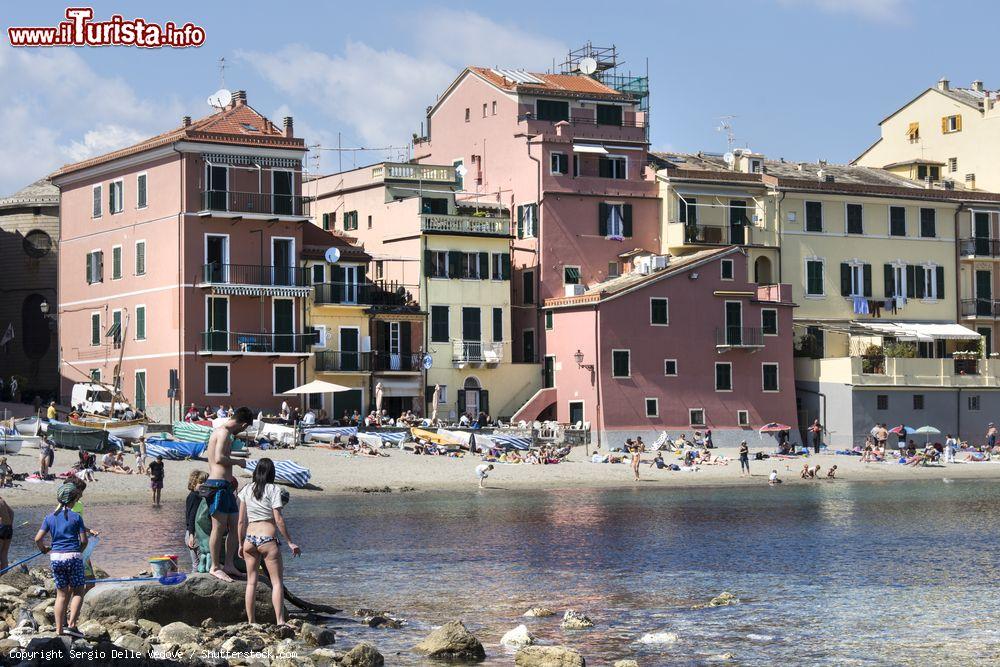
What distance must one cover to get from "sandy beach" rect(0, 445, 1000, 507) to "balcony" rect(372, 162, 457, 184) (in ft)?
50.1

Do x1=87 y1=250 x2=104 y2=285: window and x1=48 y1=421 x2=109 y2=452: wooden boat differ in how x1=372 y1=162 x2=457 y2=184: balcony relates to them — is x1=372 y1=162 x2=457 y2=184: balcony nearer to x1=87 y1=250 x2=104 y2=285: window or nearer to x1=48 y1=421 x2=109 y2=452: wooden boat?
x1=87 y1=250 x2=104 y2=285: window

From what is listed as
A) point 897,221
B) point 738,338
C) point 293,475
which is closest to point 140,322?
point 293,475

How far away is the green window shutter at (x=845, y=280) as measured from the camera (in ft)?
250

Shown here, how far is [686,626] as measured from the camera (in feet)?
82.7

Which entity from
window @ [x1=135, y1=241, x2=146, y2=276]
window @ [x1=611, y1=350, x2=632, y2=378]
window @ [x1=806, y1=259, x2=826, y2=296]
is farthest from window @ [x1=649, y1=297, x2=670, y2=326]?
window @ [x1=135, y1=241, x2=146, y2=276]

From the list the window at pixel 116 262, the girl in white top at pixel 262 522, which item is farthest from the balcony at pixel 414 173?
the girl in white top at pixel 262 522

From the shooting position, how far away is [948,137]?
8625 centimetres

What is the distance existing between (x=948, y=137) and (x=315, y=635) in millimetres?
71524

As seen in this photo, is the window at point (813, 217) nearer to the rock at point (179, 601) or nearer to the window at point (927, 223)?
the window at point (927, 223)

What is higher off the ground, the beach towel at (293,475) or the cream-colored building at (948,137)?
the cream-colored building at (948,137)

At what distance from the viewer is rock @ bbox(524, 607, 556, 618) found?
85.8 ft

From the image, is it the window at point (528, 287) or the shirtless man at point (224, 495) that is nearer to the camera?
the shirtless man at point (224, 495)

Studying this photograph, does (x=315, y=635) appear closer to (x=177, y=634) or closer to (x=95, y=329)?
(x=177, y=634)

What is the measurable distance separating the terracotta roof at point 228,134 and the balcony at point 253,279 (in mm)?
5106
